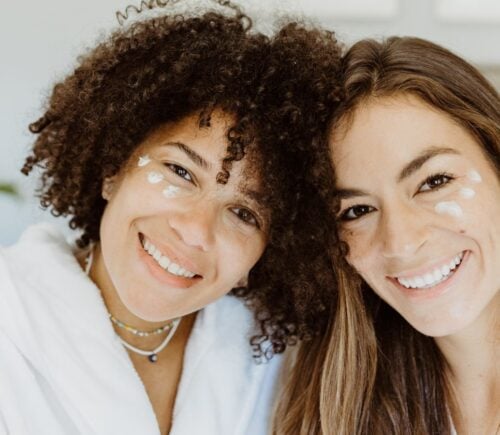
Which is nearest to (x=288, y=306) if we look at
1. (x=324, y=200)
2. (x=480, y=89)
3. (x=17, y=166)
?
(x=324, y=200)

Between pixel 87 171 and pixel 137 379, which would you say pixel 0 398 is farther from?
pixel 87 171

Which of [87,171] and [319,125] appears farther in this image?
[87,171]

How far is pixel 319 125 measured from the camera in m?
1.35

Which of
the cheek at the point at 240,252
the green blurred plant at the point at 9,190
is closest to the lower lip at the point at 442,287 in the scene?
the cheek at the point at 240,252

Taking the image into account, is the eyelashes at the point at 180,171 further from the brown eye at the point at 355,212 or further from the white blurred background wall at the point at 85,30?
the white blurred background wall at the point at 85,30

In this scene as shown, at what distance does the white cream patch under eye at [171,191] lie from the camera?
1.35 m

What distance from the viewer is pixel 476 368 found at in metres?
1.49

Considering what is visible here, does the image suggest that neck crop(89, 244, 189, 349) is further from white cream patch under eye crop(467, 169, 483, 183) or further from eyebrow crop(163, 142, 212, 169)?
white cream patch under eye crop(467, 169, 483, 183)

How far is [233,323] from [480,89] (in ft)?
2.33

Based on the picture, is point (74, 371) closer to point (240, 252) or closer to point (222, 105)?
point (240, 252)

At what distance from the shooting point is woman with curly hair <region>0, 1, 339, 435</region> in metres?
1.33

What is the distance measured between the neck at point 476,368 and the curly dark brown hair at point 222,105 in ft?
0.93

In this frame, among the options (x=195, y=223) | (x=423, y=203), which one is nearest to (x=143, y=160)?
(x=195, y=223)

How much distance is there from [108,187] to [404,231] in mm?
586
